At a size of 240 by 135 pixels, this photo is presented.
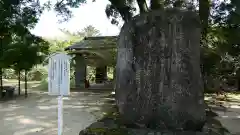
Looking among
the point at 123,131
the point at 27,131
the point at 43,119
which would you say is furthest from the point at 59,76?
the point at 43,119

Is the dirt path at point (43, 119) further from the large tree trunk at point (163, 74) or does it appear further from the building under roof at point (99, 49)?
→ the building under roof at point (99, 49)

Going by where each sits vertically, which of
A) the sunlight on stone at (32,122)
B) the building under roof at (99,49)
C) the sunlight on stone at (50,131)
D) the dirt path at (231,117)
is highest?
the building under roof at (99,49)

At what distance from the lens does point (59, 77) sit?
3.90 meters

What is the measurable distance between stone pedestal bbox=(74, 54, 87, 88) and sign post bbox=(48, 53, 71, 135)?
14085 mm

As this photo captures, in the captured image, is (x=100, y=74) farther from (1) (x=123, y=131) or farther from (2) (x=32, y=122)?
(1) (x=123, y=131)

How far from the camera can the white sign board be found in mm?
3879

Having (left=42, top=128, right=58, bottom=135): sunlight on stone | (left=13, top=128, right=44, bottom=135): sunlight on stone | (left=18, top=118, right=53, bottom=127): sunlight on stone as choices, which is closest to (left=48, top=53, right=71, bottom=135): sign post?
(left=42, top=128, right=58, bottom=135): sunlight on stone

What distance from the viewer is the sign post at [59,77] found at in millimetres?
3879

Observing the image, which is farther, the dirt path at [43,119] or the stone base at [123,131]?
the dirt path at [43,119]

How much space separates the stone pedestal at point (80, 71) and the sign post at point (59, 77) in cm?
1409

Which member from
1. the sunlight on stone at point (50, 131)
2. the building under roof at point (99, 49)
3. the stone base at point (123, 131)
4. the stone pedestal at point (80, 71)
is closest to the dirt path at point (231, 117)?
the stone base at point (123, 131)

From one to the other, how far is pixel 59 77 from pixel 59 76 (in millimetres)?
14

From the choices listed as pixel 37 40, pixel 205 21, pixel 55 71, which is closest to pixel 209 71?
pixel 205 21

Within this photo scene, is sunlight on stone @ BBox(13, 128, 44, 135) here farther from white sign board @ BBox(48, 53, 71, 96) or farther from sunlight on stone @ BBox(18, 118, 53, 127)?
white sign board @ BBox(48, 53, 71, 96)
